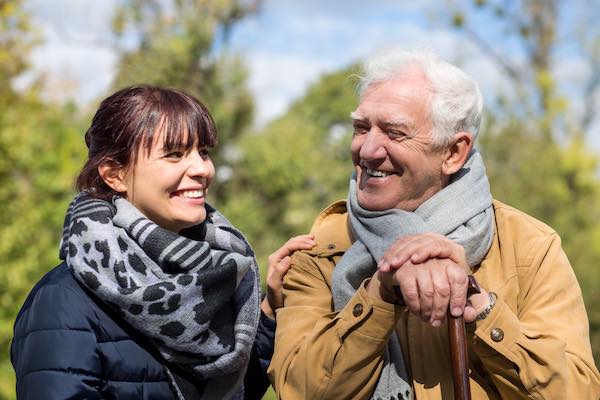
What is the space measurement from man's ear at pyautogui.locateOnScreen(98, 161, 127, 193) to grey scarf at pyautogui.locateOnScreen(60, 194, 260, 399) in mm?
51

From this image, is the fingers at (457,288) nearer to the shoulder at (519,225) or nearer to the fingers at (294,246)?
the shoulder at (519,225)

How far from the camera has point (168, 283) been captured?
2.59 meters

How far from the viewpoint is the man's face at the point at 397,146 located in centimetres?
279

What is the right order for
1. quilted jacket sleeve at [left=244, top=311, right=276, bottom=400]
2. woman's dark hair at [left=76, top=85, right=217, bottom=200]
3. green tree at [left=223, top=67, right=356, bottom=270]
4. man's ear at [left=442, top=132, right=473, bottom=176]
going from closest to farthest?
woman's dark hair at [left=76, top=85, right=217, bottom=200], man's ear at [left=442, top=132, right=473, bottom=176], quilted jacket sleeve at [left=244, top=311, right=276, bottom=400], green tree at [left=223, top=67, right=356, bottom=270]

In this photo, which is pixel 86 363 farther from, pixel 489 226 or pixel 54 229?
pixel 54 229

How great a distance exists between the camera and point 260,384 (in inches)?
126

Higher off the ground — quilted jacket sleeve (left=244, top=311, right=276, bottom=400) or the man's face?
the man's face

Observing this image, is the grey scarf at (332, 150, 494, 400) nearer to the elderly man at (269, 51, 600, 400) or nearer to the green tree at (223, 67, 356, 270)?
the elderly man at (269, 51, 600, 400)

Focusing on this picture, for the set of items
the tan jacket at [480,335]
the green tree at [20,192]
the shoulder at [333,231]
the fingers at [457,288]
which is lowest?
the green tree at [20,192]

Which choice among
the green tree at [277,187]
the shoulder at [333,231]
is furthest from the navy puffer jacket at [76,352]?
the green tree at [277,187]

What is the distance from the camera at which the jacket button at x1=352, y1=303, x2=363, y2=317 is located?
8.30 feet

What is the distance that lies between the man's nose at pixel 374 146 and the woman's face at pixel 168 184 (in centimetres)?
48

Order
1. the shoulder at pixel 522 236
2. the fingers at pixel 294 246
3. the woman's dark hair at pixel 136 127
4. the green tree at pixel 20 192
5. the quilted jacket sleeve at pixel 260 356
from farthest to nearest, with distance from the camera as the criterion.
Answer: the green tree at pixel 20 192, the quilted jacket sleeve at pixel 260 356, the fingers at pixel 294 246, the shoulder at pixel 522 236, the woman's dark hair at pixel 136 127

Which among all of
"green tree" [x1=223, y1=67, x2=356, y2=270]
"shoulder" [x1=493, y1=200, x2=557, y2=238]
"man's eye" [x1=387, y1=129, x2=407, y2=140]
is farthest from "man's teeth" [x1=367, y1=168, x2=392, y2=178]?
"green tree" [x1=223, y1=67, x2=356, y2=270]
